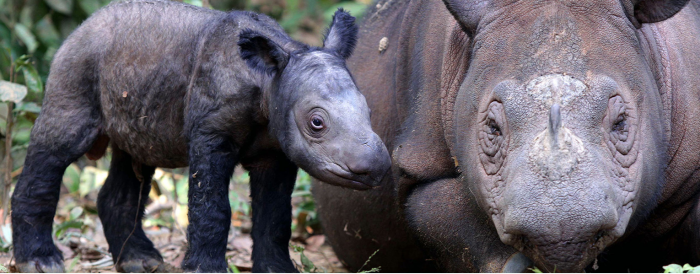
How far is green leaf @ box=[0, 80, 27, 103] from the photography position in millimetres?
5836

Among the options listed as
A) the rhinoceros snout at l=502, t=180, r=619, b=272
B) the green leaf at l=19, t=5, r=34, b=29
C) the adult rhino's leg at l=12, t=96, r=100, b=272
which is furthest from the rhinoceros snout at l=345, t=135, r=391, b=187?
the green leaf at l=19, t=5, r=34, b=29

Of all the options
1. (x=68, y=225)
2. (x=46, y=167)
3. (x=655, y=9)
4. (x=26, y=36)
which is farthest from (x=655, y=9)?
(x=26, y=36)

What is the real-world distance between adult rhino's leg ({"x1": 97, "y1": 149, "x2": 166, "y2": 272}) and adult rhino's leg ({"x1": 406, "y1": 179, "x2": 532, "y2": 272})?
1582 mm

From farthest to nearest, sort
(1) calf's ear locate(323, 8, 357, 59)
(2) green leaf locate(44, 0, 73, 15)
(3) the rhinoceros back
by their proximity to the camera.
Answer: (2) green leaf locate(44, 0, 73, 15), (3) the rhinoceros back, (1) calf's ear locate(323, 8, 357, 59)

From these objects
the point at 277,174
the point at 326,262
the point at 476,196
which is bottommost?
the point at 326,262

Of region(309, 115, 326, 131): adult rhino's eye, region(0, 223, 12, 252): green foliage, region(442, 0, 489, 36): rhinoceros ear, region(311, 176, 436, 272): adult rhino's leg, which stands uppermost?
region(0, 223, 12, 252): green foliage

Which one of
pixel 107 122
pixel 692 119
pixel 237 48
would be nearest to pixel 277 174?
pixel 237 48

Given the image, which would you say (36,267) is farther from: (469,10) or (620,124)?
(620,124)

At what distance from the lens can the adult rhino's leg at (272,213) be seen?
4.51 m

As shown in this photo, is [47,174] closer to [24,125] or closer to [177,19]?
[177,19]

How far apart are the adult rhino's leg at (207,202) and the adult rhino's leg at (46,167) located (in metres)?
0.82

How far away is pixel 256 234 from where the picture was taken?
457 cm

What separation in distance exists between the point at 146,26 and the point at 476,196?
79.6 inches

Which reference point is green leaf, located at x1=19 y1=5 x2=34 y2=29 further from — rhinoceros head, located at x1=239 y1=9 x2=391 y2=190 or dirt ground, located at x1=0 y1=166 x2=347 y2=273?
rhinoceros head, located at x1=239 y1=9 x2=391 y2=190
